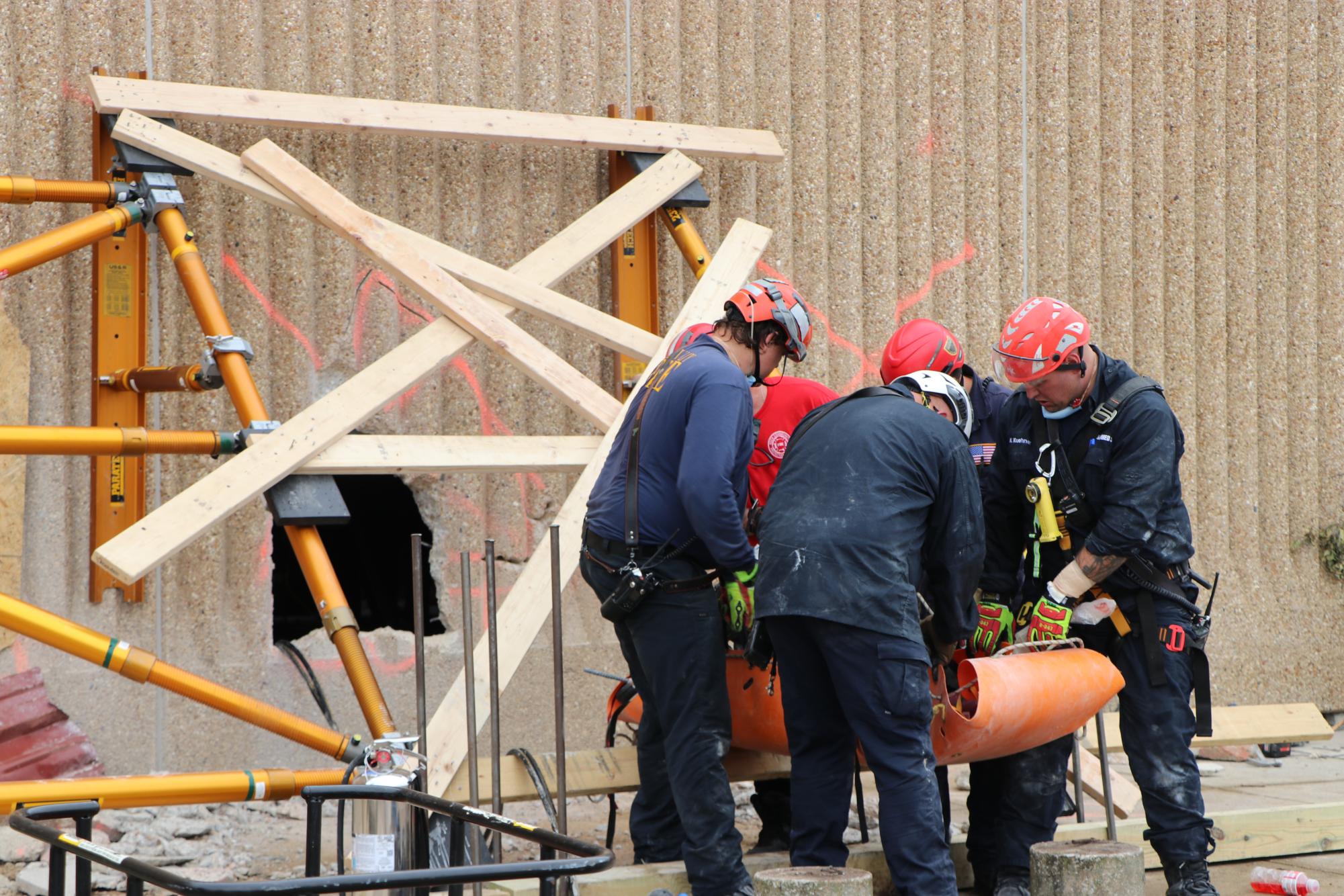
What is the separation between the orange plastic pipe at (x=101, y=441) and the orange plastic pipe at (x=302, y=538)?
22 cm

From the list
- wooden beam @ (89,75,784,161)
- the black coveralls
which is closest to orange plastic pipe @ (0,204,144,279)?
wooden beam @ (89,75,784,161)

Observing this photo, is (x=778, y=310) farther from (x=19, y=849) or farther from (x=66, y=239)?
(x=19, y=849)

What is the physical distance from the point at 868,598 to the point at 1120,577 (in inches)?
49.3

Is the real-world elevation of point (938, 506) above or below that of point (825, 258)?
below

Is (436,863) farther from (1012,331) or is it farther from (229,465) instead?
(1012,331)

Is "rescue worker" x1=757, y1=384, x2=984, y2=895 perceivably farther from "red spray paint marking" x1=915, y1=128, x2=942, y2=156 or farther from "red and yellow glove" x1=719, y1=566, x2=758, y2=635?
"red spray paint marking" x1=915, y1=128, x2=942, y2=156

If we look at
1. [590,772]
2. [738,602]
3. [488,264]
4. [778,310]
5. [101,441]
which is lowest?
[590,772]

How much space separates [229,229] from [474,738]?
9.58 feet

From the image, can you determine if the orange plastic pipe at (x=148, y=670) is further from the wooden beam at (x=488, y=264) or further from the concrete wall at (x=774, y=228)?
the wooden beam at (x=488, y=264)

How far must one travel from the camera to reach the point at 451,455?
219 inches

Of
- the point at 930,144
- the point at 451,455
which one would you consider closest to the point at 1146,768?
the point at 451,455

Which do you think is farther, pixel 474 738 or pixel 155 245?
pixel 155 245

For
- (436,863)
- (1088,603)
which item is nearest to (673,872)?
(436,863)

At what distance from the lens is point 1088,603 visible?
504 centimetres
